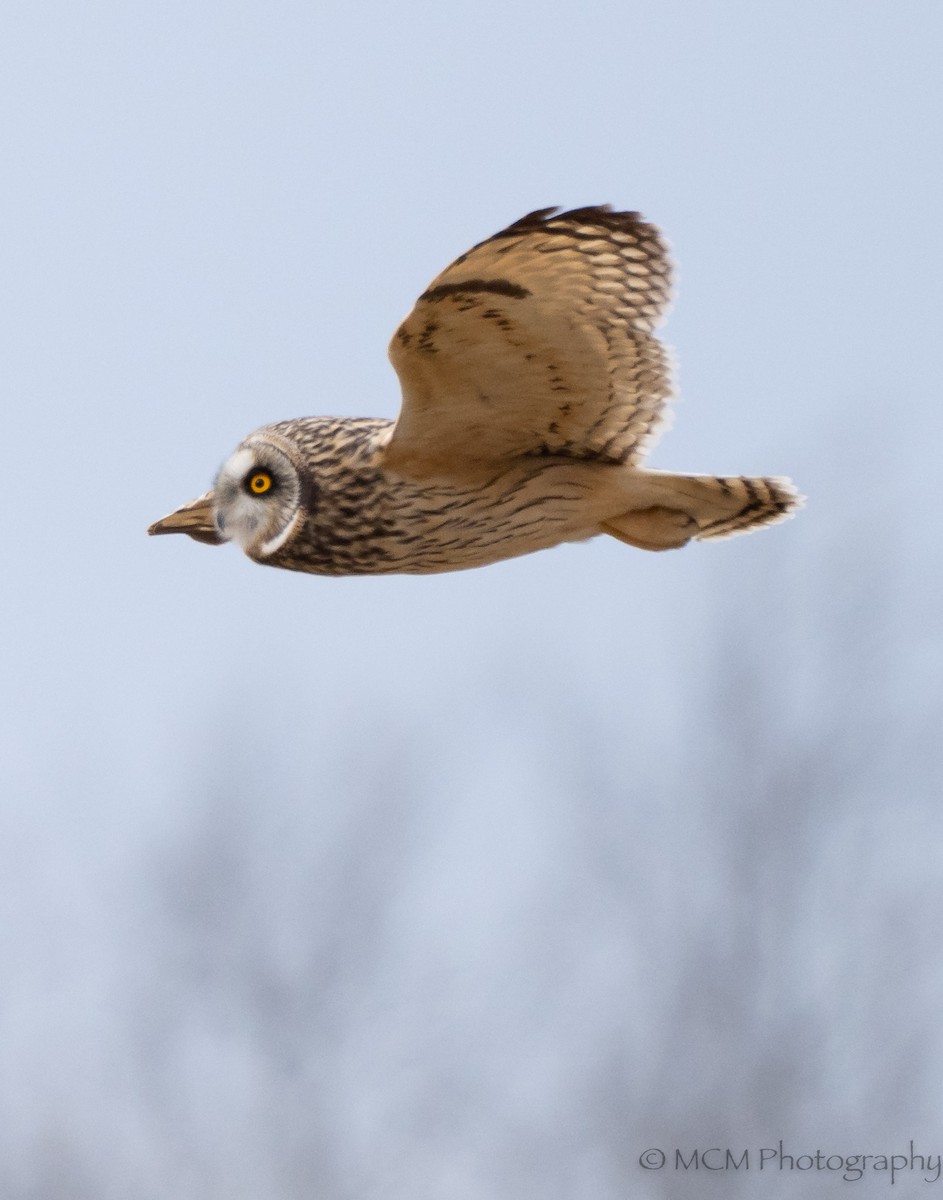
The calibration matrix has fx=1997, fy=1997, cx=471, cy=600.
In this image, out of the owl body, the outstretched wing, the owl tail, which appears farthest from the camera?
the owl tail

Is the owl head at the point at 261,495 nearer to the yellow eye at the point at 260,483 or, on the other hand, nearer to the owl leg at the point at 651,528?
the yellow eye at the point at 260,483

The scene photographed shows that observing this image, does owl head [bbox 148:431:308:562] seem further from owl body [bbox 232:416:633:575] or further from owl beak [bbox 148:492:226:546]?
owl beak [bbox 148:492:226:546]

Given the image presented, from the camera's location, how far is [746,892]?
8078 mm

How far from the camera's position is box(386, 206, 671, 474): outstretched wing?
292cm

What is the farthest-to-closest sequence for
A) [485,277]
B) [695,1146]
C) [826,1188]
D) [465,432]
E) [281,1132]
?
[281,1132] → [826,1188] → [695,1146] → [465,432] → [485,277]

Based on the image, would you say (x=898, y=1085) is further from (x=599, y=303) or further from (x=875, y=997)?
(x=599, y=303)

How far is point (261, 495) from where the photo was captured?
3246 millimetres

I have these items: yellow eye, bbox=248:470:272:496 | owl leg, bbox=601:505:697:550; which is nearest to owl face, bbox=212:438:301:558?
yellow eye, bbox=248:470:272:496

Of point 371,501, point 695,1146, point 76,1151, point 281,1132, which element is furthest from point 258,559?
point 76,1151

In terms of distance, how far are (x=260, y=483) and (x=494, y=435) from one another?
393 mm

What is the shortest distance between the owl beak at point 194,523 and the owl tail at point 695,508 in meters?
0.69

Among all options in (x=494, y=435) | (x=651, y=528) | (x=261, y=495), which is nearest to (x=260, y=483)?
(x=261, y=495)

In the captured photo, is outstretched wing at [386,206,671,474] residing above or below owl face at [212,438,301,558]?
above

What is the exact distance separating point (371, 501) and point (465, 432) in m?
0.19
